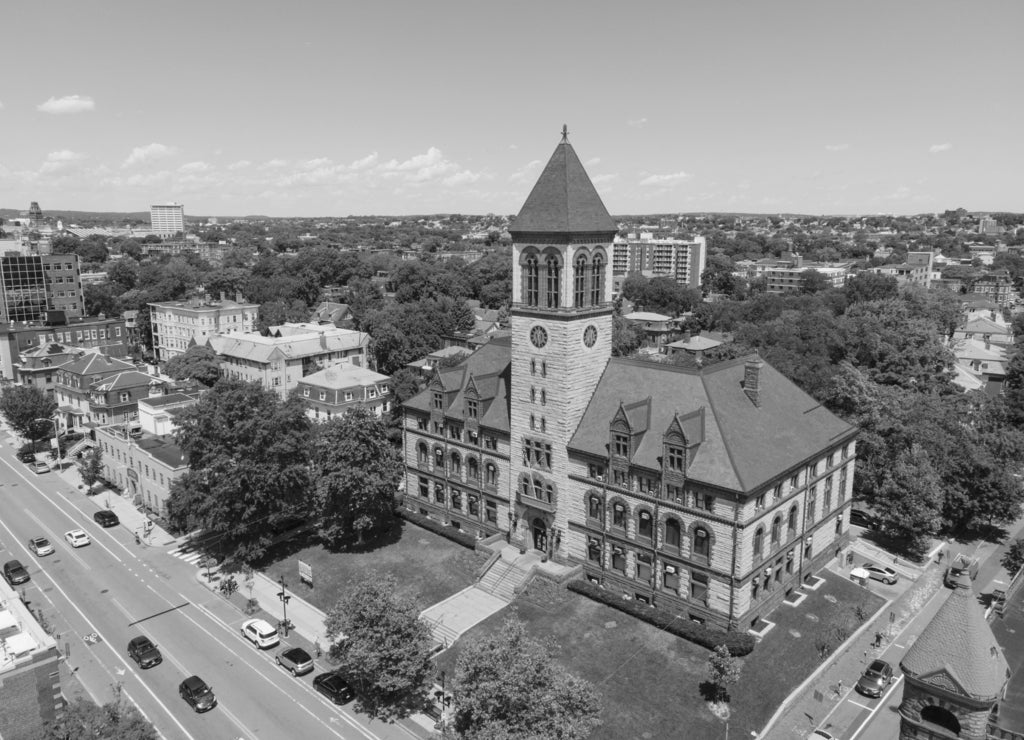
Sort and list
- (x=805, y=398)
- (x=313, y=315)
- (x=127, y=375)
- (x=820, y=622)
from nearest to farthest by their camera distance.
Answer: (x=820, y=622)
(x=805, y=398)
(x=127, y=375)
(x=313, y=315)

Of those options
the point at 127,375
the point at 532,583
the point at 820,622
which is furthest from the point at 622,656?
the point at 127,375

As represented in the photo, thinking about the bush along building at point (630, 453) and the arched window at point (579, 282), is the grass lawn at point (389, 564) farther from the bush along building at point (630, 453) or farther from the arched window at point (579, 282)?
the arched window at point (579, 282)

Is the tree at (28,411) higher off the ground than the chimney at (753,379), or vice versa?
the chimney at (753,379)

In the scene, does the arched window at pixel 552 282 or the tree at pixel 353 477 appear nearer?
the arched window at pixel 552 282

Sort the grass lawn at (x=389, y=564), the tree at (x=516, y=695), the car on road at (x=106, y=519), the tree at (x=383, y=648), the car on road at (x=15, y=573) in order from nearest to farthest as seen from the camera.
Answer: the tree at (x=516, y=695) → the tree at (x=383, y=648) → the grass lawn at (x=389, y=564) → the car on road at (x=15, y=573) → the car on road at (x=106, y=519)

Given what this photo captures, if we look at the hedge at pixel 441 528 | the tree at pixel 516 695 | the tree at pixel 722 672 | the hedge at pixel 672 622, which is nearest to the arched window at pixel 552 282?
the hedge at pixel 672 622

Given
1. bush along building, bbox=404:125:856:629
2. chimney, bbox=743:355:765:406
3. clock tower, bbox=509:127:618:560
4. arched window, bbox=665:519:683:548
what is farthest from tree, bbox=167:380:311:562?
chimney, bbox=743:355:765:406

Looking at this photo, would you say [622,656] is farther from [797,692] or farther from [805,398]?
[805,398]
